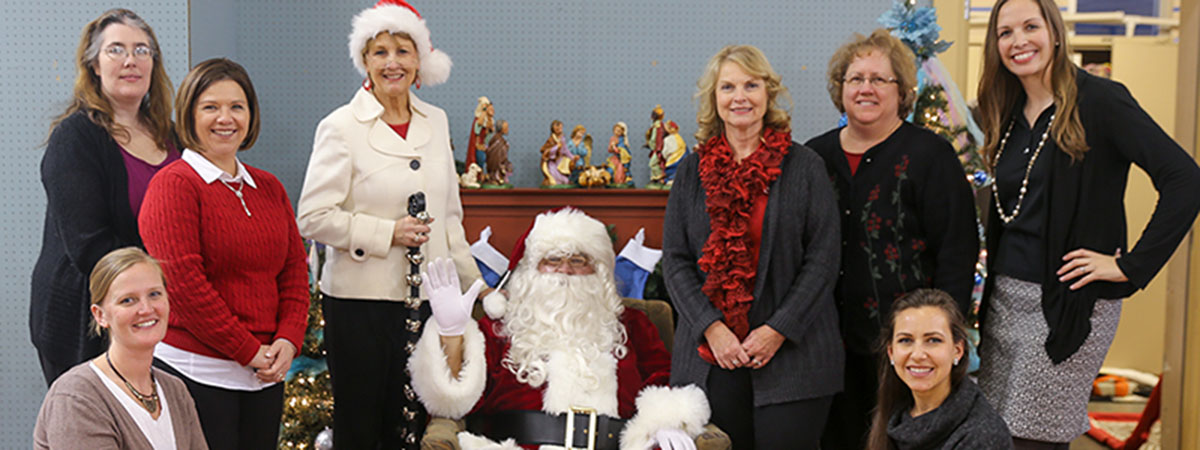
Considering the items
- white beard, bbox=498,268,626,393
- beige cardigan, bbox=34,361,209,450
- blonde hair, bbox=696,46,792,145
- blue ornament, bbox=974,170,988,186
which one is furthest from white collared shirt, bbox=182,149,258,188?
blue ornament, bbox=974,170,988,186

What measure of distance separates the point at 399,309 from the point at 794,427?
4.35ft

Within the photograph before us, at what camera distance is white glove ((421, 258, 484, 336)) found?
2.82 metres

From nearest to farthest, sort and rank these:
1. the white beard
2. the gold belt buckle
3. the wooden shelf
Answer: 1. the gold belt buckle
2. the white beard
3. the wooden shelf

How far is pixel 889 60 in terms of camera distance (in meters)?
2.83

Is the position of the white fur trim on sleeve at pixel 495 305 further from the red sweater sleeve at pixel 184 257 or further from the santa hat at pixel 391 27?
the red sweater sleeve at pixel 184 257

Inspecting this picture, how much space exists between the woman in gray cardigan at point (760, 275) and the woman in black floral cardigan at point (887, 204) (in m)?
0.15

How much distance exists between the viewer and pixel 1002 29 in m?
2.65

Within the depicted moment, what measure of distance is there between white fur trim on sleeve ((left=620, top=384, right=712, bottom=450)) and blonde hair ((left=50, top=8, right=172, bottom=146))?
1.70 m

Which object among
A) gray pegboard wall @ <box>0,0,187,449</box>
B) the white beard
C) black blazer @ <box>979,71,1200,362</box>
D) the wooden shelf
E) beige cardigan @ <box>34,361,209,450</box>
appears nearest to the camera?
beige cardigan @ <box>34,361,209,450</box>

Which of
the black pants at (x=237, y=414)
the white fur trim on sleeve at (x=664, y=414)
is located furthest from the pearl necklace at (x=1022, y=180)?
the black pants at (x=237, y=414)

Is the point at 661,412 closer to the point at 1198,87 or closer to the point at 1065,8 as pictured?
the point at 1198,87

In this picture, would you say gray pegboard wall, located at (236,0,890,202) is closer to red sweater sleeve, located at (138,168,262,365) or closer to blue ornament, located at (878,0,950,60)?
blue ornament, located at (878,0,950,60)

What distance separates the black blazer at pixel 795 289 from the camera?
105 inches

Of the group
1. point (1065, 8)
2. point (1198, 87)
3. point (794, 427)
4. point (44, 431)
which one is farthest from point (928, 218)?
point (1065, 8)
